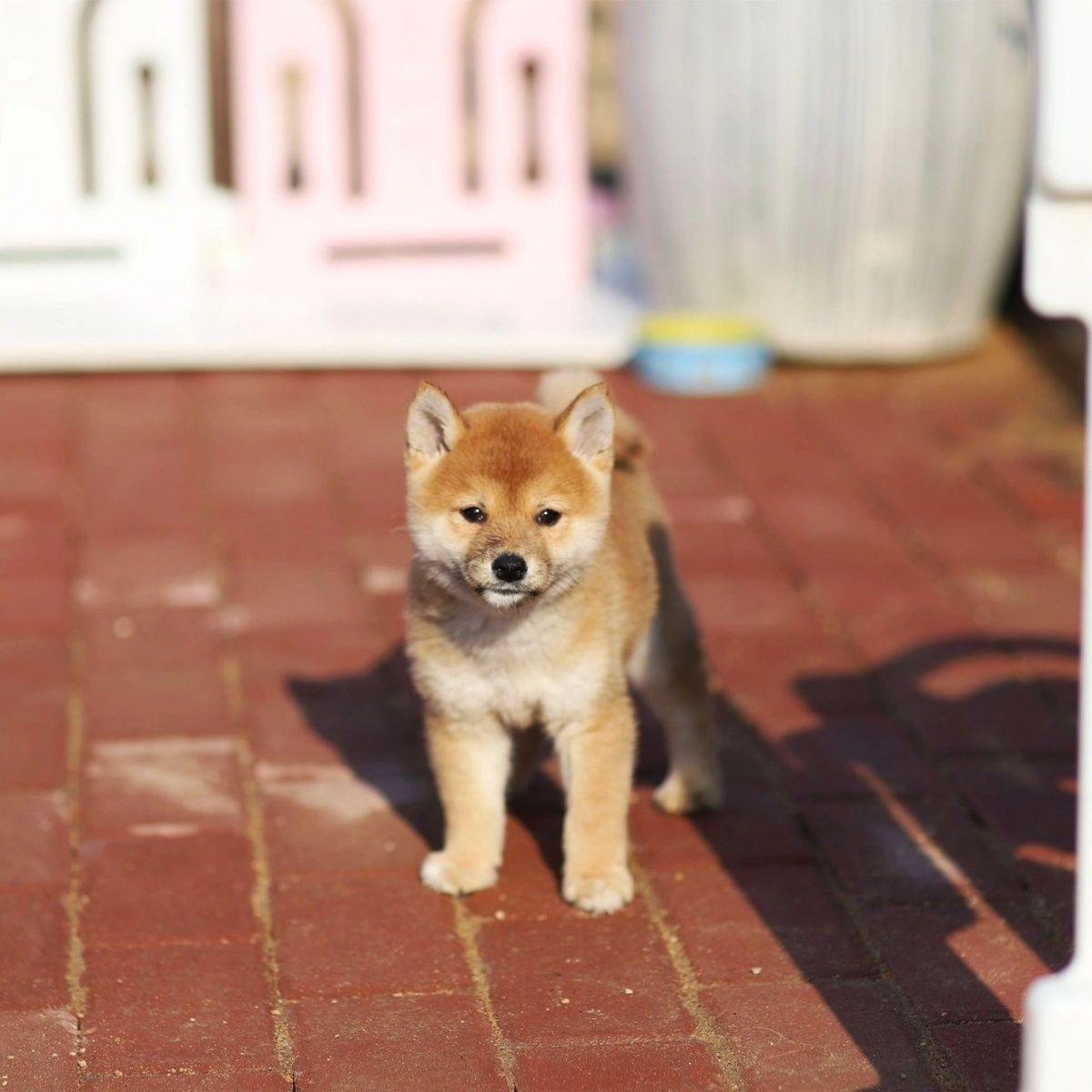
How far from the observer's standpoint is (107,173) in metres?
6.94

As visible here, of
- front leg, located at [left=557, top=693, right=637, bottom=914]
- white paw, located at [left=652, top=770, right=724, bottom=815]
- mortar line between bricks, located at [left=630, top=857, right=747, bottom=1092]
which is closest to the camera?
mortar line between bricks, located at [left=630, top=857, right=747, bottom=1092]

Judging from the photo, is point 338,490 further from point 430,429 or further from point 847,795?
point 430,429

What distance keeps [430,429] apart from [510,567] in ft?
1.11

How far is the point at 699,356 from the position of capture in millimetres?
6734

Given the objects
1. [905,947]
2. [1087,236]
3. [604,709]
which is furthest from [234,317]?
[1087,236]

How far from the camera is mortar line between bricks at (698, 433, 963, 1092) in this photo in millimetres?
3256

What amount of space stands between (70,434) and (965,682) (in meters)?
3.00

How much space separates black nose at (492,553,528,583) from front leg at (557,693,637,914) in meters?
0.38

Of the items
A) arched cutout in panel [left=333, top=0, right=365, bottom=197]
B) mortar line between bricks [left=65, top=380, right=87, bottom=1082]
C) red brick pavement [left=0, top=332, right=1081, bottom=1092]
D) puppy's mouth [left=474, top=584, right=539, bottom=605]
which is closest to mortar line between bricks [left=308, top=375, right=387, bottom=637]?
red brick pavement [left=0, top=332, right=1081, bottom=1092]

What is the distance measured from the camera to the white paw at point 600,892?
3.71m

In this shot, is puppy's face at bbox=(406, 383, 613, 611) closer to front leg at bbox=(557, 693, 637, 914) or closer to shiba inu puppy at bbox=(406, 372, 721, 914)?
shiba inu puppy at bbox=(406, 372, 721, 914)

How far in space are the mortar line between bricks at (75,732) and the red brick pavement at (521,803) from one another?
11mm

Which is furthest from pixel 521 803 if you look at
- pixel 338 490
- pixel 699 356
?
pixel 699 356

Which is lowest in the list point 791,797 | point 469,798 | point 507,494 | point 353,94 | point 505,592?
point 791,797
